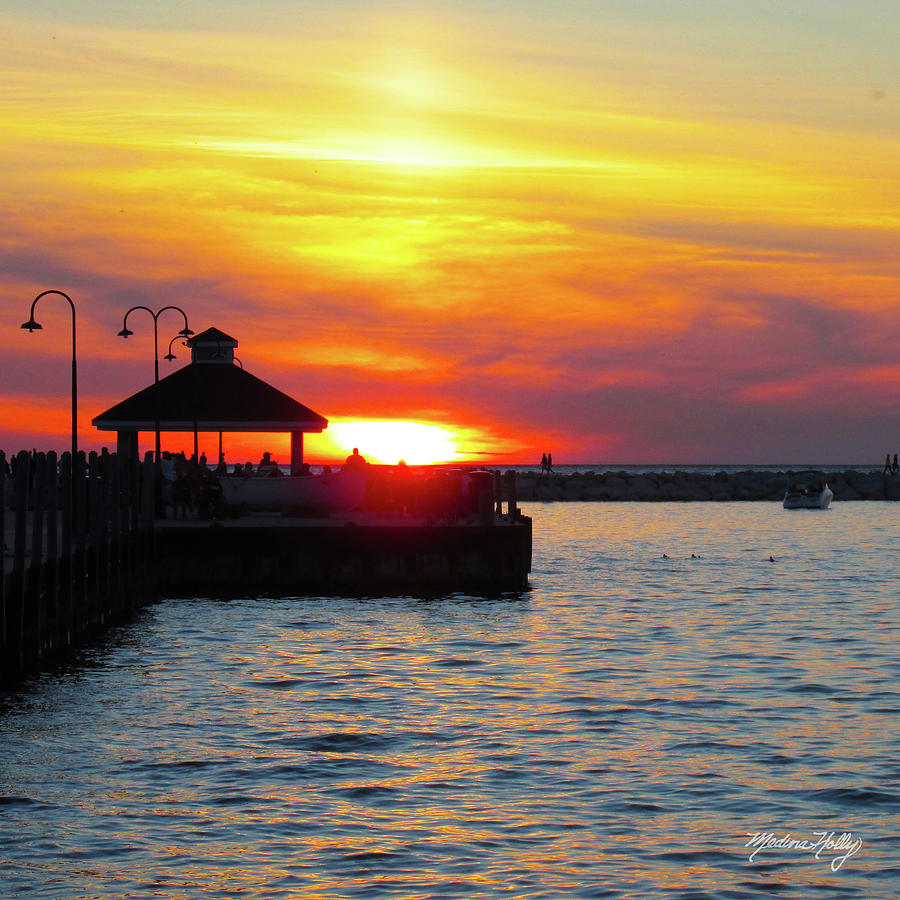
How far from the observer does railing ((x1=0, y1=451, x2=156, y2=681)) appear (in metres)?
21.0

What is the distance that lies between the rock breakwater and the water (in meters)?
94.7

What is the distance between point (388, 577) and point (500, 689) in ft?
41.3

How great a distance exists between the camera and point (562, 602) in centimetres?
3600

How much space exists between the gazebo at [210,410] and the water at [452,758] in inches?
452

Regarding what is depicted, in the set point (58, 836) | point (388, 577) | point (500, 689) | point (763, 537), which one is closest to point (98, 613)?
point (388, 577)

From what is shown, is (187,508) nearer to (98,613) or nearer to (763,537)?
(98,613)

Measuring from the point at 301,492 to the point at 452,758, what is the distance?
861 inches

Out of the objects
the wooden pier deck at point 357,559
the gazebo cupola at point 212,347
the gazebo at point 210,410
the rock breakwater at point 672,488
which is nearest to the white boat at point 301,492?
the wooden pier deck at point 357,559

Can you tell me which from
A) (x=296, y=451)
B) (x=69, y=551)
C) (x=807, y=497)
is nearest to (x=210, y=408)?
(x=296, y=451)

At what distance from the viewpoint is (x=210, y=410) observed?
42969 mm

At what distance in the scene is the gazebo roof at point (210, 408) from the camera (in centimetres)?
4262
